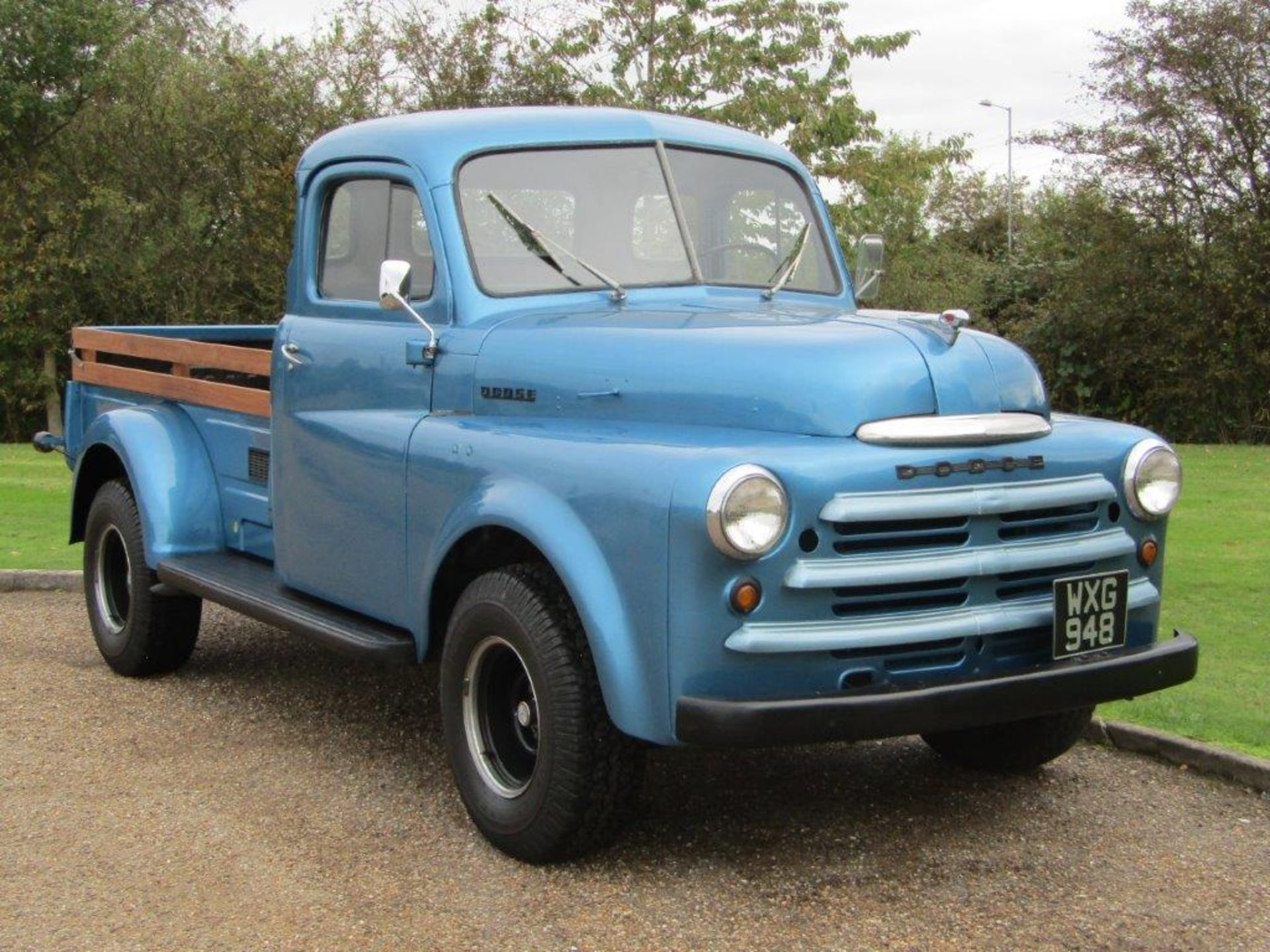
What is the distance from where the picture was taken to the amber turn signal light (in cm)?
368

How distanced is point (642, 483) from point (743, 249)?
1719 millimetres

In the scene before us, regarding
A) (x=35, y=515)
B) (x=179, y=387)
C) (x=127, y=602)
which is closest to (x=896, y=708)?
(x=179, y=387)

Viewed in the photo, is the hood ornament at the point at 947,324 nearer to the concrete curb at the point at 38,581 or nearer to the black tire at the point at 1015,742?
the black tire at the point at 1015,742

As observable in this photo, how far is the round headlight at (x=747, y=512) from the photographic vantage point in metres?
3.62

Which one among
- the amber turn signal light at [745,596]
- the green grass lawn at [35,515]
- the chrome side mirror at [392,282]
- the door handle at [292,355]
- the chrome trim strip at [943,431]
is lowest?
the green grass lawn at [35,515]

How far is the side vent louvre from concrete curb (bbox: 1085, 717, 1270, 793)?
311 cm

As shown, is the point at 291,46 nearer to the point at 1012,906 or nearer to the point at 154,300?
the point at 154,300

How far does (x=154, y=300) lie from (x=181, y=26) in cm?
1048

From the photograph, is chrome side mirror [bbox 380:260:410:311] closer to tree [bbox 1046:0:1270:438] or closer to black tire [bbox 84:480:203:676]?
black tire [bbox 84:480:203:676]

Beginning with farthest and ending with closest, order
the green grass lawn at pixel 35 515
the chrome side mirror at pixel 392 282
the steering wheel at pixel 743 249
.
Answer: the green grass lawn at pixel 35 515 < the steering wheel at pixel 743 249 < the chrome side mirror at pixel 392 282

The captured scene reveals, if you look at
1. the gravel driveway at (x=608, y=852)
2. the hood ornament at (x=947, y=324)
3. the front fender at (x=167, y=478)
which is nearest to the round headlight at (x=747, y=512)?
the hood ornament at (x=947, y=324)

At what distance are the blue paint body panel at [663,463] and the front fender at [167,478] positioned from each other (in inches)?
27.5

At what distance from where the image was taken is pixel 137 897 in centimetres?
406

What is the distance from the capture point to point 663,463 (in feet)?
12.5
